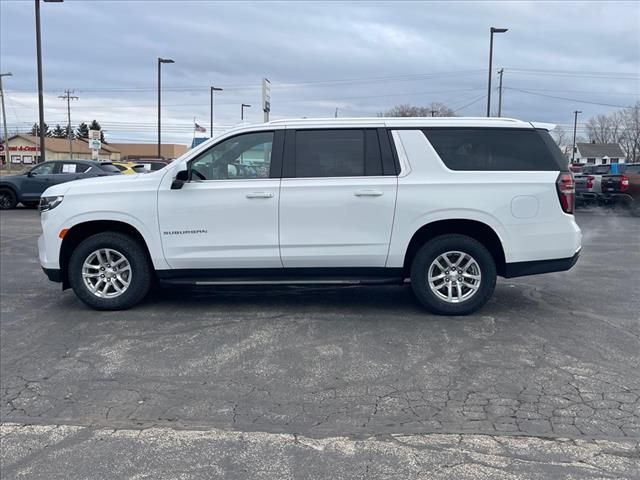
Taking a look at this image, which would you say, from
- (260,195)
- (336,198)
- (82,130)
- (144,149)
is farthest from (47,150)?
(336,198)

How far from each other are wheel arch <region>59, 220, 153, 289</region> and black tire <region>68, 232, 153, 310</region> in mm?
67

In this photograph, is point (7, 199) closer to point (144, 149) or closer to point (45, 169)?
point (45, 169)

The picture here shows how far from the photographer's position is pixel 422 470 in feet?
11.2

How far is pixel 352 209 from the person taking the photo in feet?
20.5

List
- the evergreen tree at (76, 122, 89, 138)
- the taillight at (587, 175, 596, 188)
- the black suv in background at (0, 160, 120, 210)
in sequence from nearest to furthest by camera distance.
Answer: the black suv in background at (0, 160, 120, 210) → the taillight at (587, 175, 596, 188) → the evergreen tree at (76, 122, 89, 138)

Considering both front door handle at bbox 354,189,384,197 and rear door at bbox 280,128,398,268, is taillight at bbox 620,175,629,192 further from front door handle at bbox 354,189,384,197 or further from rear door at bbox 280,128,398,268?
front door handle at bbox 354,189,384,197

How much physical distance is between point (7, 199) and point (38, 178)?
1.33 metres

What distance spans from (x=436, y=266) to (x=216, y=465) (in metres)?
3.57

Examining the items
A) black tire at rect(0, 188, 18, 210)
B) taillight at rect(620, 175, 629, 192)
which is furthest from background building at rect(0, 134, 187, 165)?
taillight at rect(620, 175, 629, 192)

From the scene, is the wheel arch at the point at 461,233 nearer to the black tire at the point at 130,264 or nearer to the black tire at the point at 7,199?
the black tire at the point at 130,264

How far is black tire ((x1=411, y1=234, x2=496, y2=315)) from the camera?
6328 millimetres

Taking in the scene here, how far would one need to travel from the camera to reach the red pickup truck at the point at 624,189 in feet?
62.9

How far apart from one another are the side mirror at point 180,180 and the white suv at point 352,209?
0.02 meters

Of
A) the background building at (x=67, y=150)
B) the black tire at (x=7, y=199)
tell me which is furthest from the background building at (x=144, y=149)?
the black tire at (x=7, y=199)
